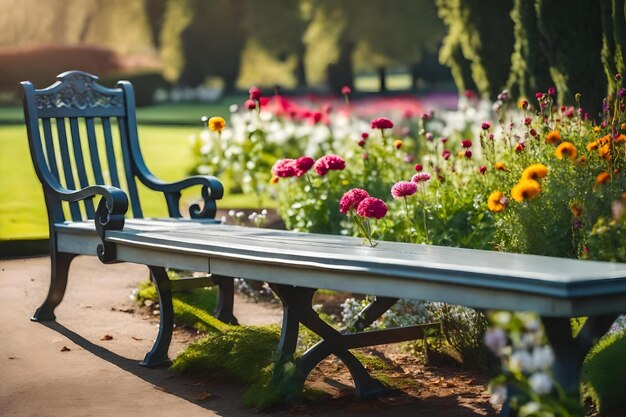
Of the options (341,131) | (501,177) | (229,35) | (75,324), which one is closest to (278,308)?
(75,324)

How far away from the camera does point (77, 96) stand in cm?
720

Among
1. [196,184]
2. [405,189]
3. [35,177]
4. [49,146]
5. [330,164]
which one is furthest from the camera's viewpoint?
[35,177]

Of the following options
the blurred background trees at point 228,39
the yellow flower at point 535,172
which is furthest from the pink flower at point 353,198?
the blurred background trees at point 228,39

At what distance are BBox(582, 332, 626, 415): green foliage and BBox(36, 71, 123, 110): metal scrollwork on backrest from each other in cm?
385

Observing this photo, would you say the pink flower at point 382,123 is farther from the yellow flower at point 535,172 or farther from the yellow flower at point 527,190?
the yellow flower at point 527,190

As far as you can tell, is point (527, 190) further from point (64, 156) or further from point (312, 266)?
point (64, 156)

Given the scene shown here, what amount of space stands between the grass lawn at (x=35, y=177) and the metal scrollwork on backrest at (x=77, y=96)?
7.46ft

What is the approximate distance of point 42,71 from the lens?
35.1 meters

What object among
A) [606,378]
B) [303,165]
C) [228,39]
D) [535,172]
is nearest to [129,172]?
[303,165]

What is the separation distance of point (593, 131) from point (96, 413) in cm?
318

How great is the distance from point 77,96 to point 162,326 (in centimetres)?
209

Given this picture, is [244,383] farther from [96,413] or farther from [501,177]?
[501,177]

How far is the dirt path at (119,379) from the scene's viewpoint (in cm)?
484

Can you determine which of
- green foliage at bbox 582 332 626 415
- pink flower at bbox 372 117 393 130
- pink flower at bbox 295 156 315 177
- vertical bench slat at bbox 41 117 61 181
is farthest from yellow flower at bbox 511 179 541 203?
vertical bench slat at bbox 41 117 61 181
